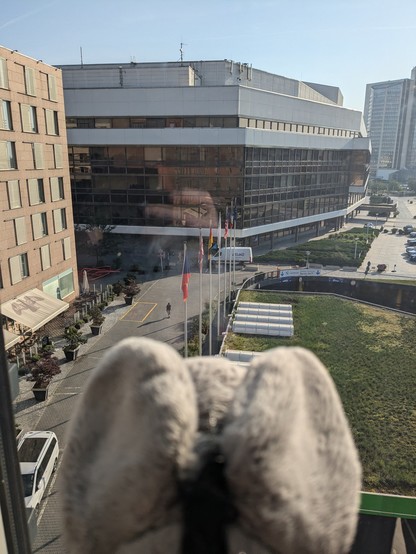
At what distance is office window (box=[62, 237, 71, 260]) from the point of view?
13032mm

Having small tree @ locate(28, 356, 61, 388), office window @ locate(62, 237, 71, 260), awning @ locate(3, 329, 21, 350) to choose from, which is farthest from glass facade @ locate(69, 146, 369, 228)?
small tree @ locate(28, 356, 61, 388)

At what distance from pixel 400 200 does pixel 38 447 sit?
54318 mm

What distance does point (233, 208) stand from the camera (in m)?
18.9

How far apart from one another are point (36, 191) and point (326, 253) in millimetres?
13502

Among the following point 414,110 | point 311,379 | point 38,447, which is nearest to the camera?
point 311,379

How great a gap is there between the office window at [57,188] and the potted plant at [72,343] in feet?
13.2

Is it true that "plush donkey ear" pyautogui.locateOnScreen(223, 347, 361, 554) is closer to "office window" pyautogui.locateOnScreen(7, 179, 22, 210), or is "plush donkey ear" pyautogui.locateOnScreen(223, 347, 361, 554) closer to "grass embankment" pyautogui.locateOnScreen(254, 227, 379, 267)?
"office window" pyautogui.locateOnScreen(7, 179, 22, 210)

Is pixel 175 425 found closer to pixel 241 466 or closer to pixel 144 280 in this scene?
pixel 241 466

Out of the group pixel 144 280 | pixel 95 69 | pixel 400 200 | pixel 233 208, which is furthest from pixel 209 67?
pixel 400 200

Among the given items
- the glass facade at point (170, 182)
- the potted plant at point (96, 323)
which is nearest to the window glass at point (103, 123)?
the glass facade at point (170, 182)

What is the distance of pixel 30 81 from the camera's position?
10.5m

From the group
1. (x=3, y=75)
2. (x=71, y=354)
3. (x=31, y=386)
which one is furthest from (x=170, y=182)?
(x=31, y=386)

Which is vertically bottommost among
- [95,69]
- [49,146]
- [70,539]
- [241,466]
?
[70,539]

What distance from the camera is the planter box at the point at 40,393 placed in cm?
800
